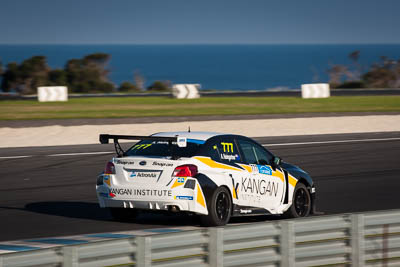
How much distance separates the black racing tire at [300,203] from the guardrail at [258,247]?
4373mm

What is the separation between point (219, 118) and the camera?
31922 mm

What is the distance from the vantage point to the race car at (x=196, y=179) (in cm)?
1074

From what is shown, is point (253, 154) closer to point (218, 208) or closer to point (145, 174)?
point (218, 208)

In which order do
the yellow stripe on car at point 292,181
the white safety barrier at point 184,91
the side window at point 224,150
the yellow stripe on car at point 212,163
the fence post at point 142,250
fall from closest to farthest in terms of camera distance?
1. the fence post at point 142,250
2. the yellow stripe on car at point 212,163
3. the side window at point 224,150
4. the yellow stripe on car at point 292,181
5. the white safety barrier at point 184,91

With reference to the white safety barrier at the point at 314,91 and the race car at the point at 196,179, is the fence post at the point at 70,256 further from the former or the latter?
the white safety barrier at the point at 314,91

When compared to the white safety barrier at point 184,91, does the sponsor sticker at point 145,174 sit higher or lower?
lower

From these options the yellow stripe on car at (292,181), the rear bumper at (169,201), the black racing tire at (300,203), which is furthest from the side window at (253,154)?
the rear bumper at (169,201)

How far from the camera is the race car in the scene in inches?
423

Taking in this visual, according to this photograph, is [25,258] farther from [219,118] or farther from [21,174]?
[219,118]

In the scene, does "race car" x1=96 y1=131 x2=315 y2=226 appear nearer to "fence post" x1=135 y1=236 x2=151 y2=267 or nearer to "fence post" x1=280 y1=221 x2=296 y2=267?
"fence post" x1=280 y1=221 x2=296 y2=267

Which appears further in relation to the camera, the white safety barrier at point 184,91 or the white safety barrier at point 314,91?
the white safety barrier at point 184,91

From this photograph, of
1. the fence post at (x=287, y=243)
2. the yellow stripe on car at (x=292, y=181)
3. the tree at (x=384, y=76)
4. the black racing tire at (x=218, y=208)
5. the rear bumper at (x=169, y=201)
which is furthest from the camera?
the tree at (x=384, y=76)

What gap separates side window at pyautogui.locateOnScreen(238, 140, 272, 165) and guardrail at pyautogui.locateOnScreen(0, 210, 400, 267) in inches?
164

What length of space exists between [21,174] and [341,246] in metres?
11.6
